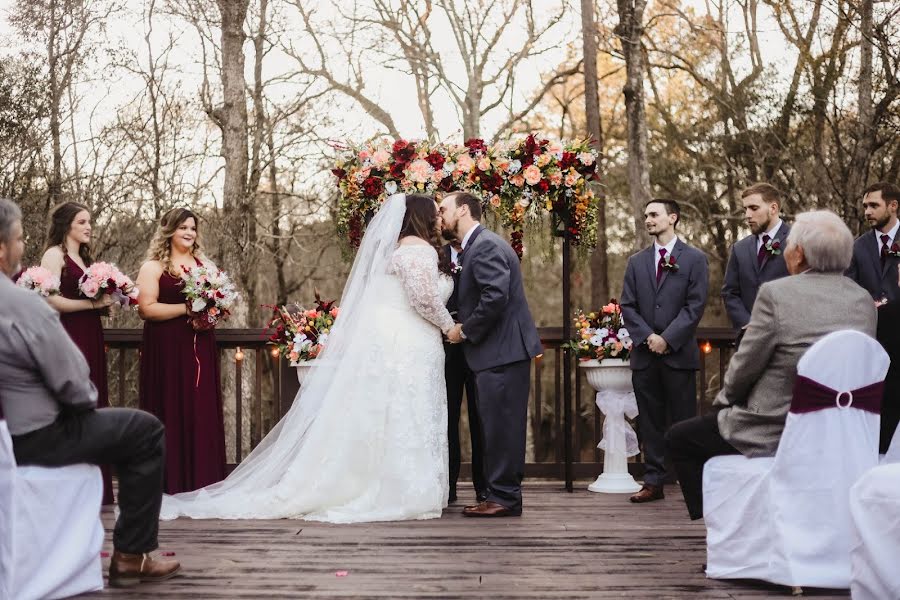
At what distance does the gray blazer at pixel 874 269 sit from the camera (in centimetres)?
563

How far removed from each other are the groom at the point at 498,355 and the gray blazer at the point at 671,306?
0.98 metres

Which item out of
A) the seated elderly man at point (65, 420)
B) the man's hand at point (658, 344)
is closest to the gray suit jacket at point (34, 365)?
the seated elderly man at point (65, 420)

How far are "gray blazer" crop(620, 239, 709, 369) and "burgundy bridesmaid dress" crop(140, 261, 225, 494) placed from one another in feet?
9.10

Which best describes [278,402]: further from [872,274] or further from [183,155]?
[183,155]

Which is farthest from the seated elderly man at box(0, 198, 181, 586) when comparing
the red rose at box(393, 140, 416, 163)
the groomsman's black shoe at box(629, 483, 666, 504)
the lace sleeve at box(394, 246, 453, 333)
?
the groomsman's black shoe at box(629, 483, 666, 504)

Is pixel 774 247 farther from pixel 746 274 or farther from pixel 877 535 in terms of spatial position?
pixel 877 535

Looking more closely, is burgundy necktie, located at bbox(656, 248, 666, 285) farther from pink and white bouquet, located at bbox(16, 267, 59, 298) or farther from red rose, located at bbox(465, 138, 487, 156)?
pink and white bouquet, located at bbox(16, 267, 59, 298)

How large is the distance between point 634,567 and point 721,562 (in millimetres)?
385

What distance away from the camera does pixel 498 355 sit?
18.0 feet

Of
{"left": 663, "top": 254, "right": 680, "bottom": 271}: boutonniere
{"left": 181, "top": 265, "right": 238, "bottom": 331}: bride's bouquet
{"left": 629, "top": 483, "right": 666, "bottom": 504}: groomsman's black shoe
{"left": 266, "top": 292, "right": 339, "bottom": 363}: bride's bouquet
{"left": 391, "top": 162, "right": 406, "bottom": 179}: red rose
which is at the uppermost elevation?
{"left": 391, "top": 162, "right": 406, "bottom": 179}: red rose

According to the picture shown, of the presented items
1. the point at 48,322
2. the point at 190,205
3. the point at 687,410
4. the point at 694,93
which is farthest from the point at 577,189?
the point at 694,93

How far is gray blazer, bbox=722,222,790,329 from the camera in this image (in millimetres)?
5953

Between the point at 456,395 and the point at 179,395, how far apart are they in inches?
67.4

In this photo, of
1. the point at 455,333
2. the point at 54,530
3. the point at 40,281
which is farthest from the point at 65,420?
the point at 455,333
